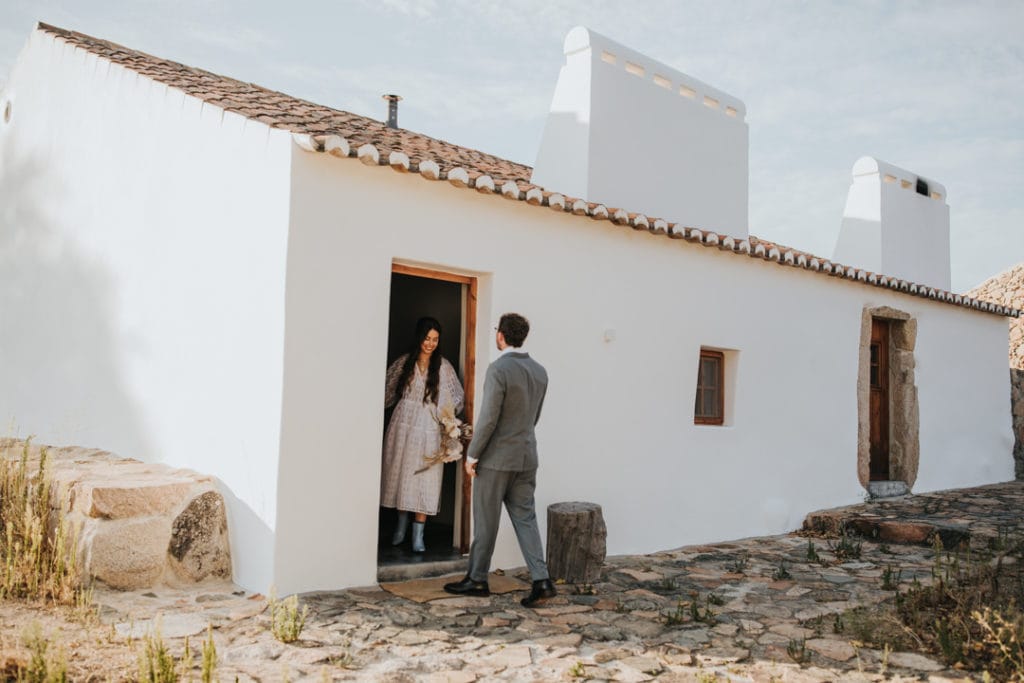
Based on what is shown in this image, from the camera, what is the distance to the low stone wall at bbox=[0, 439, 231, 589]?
498cm

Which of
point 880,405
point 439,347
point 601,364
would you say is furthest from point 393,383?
point 880,405

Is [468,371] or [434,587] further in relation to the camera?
[468,371]

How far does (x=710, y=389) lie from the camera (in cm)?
823

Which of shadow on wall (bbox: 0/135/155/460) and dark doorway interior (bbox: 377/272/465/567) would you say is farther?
shadow on wall (bbox: 0/135/155/460)

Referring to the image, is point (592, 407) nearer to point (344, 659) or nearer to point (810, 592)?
point (810, 592)

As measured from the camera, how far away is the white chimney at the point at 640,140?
8023 mm

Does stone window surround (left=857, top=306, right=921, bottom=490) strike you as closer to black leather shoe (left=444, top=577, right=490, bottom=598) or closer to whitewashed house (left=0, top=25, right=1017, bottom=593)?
whitewashed house (left=0, top=25, right=1017, bottom=593)

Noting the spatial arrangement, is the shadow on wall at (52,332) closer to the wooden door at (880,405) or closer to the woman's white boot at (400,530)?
the woman's white boot at (400,530)

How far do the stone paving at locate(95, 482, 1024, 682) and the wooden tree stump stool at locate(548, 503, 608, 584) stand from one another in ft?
0.51

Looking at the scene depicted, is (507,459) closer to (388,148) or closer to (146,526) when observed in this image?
(146,526)

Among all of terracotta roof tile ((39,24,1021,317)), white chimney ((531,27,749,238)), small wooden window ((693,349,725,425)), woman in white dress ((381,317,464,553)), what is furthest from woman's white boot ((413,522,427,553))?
white chimney ((531,27,749,238))

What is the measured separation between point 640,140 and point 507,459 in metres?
4.45

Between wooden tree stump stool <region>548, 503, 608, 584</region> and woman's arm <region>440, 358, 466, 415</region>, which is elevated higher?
woman's arm <region>440, 358, 466, 415</region>

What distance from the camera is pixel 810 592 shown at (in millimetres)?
5859
